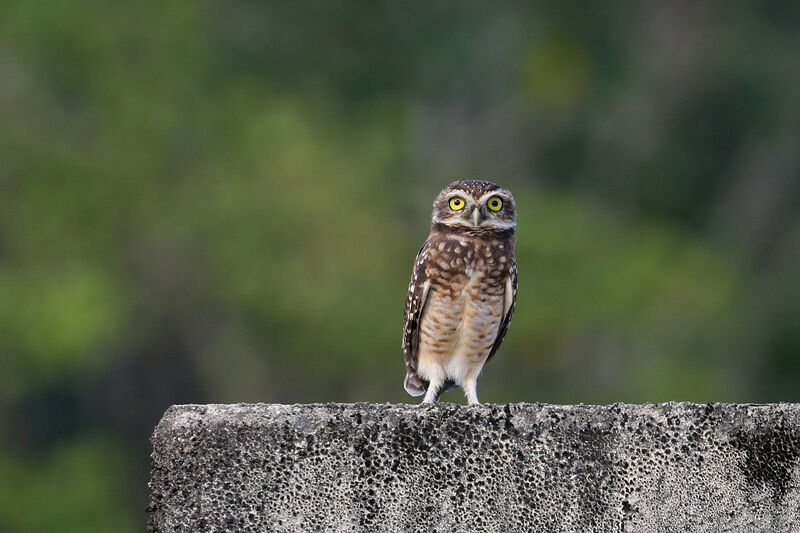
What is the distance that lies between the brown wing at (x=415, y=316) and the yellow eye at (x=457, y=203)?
0.84 ft

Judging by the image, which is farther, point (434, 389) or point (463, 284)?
point (434, 389)

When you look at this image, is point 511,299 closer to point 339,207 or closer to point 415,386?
point 415,386

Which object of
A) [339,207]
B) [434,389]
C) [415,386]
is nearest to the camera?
[434,389]

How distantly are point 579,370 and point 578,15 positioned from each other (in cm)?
633

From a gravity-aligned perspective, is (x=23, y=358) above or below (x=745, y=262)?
below

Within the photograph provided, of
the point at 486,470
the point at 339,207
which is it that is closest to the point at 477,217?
the point at 486,470

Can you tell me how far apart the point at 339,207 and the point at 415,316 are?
11605mm

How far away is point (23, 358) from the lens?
16672 mm

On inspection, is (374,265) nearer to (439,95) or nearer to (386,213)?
(386,213)

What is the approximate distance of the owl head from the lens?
15.8ft

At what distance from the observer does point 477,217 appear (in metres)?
4.82

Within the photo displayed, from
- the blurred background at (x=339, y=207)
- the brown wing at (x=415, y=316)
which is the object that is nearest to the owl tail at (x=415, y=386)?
the brown wing at (x=415, y=316)

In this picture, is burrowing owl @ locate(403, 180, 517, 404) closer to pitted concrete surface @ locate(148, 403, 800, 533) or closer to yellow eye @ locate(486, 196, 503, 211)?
yellow eye @ locate(486, 196, 503, 211)

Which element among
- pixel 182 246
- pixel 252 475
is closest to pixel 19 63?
pixel 182 246
